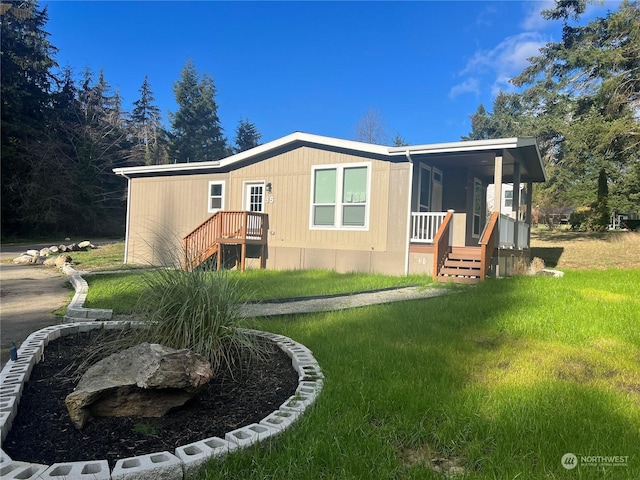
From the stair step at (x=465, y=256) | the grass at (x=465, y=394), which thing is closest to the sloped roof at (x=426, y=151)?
the stair step at (x=465, y=256)

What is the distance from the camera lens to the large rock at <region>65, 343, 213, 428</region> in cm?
223

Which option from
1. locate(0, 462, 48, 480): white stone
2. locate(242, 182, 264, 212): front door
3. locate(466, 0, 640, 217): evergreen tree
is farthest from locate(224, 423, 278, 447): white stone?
locate(466, 0, 640, 217): evergreen tree

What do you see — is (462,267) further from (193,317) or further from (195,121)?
(195,121)

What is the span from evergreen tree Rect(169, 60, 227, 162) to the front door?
93.5 feet

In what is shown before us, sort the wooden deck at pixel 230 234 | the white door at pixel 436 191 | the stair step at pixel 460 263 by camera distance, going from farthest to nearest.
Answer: the white door at pixel 436 191 < the wooden deck at pixel 230 234 < the stair step at pixel 460 263

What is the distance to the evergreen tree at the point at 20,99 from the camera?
22812mm

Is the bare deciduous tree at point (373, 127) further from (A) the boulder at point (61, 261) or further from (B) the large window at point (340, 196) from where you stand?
(A) the boulder at point (61, 261)

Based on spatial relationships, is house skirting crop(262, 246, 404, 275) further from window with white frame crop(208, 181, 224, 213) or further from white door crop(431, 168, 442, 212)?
white door crop(431, 168, 442, 212)

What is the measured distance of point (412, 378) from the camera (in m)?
2.96

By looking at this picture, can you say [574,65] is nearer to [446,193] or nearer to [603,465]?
[446,193]

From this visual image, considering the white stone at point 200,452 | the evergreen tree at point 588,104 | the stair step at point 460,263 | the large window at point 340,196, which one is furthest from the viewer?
the evergreen tree at point 588,104

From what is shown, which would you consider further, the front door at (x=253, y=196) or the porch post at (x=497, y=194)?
the front door at (x=253, y=196)

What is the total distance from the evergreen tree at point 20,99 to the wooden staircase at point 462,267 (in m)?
23.7

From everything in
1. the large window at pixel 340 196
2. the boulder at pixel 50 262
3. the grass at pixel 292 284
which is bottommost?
the boulder at pixel 50 262
